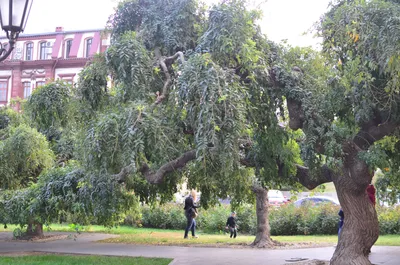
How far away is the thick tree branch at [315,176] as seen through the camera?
34.9 feet

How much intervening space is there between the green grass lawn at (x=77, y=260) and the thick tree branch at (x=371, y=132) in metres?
5.35

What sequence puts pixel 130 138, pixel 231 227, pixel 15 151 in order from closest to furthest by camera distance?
pixel 130 138
pixel 15 151
pixel 231 227

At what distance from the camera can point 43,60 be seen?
41.8 metres

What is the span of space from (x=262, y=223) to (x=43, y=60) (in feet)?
101

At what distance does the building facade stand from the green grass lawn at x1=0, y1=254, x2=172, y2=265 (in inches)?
1144

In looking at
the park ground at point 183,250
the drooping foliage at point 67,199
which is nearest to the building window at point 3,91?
the park ground at point 183,250

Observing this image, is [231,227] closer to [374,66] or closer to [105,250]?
[105,250]

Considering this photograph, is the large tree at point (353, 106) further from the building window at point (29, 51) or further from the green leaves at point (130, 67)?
the building window at point (29, 51)

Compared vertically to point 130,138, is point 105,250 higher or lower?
lower

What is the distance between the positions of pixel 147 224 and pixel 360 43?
2014 centimetres

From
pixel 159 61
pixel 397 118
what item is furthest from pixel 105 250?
pixel 397 118

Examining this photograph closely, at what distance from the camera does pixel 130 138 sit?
7.73 meters

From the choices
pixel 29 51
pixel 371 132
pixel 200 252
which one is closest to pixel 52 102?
pixel 200 252

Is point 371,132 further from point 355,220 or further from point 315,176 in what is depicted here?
point 355,220
